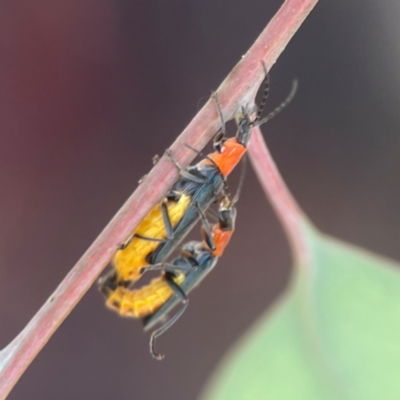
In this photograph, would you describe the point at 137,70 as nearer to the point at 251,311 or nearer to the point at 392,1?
the point at 392,1

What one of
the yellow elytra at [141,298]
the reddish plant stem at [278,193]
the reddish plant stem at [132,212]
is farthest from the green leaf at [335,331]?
the reddish plant stem at [132,212]

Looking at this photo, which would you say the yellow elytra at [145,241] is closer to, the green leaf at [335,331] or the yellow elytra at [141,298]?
the yellow elytra at [141,298]

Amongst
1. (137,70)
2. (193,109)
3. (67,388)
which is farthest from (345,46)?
(67,388)

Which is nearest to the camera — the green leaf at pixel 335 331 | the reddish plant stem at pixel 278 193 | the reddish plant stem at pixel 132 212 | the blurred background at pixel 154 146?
the reddish plant stem at pixel 132 212

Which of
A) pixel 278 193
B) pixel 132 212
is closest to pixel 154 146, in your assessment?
pixel 278 193

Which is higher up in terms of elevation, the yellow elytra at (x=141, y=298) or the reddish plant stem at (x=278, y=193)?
the reddish plant stem at (x=278, y=193)

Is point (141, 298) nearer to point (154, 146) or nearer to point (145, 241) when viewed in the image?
point (145, 241)

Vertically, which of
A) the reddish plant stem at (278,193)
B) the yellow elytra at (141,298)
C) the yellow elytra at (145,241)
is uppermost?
the reddish plant stem at (278,193)
